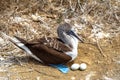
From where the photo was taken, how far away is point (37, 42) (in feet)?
21.9

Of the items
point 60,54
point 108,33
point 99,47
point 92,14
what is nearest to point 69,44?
point 60,54

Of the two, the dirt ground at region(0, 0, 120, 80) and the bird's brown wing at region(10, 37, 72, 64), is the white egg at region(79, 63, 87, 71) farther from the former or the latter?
the bird's brown wing at region(10, 37, 72, 64)

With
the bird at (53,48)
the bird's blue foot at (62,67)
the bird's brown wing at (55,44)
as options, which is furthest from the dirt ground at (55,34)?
the bird's brown wing at (55,44)

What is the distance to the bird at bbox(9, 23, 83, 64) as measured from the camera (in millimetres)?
6629

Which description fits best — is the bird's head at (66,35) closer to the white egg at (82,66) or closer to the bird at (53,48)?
the bird at (53,48)

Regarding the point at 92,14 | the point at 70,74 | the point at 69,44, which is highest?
the point at 92,14

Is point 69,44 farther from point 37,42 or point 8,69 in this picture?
point 8,69

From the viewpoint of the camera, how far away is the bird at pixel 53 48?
6.63 m

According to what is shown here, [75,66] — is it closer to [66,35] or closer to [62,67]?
[62,67]

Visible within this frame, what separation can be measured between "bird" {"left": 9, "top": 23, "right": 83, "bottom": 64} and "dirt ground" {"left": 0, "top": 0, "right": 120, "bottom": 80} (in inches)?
6.4

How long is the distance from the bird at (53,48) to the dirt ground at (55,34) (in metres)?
0.16

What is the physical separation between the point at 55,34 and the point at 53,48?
109cm

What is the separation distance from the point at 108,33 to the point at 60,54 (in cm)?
143

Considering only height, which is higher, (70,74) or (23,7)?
(23,7)
